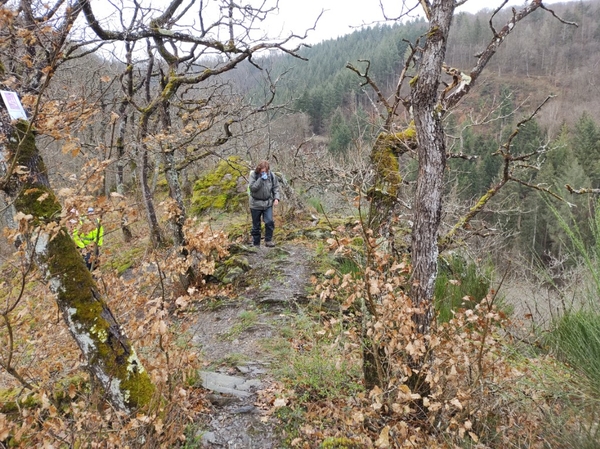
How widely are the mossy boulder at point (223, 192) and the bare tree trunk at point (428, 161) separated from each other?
917 cm

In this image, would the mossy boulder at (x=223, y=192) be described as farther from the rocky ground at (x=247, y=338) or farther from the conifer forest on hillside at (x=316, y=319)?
the conifer forest on hillside at (x=316, y=319)

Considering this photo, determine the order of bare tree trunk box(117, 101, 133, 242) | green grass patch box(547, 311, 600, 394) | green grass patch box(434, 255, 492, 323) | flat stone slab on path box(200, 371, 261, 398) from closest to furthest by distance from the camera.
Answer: green grass patch box(547, 311, 600, 394), flat stone slab on path box(200, 371, 261, 398), green grass patch box(434, 255, 492, 323), bare tree trunk box(117, 101, 133, 242)

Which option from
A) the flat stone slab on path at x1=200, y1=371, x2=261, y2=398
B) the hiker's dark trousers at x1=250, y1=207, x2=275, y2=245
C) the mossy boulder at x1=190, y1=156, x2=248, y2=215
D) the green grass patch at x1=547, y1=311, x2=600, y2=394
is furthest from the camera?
Answer: the mossy boulder at x1=190, y1=156, x2=248, y2=215

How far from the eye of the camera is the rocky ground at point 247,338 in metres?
3.33

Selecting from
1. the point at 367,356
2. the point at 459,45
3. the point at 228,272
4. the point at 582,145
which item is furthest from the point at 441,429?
the point at 459,45

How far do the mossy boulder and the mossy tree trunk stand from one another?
879 centimetres

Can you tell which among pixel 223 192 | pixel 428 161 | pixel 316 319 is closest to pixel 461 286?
pixel 316 319

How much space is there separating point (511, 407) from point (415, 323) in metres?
0.95

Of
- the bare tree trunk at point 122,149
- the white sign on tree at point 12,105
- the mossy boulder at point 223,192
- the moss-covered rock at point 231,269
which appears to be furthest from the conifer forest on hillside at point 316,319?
the mossy boulder at point 223,192

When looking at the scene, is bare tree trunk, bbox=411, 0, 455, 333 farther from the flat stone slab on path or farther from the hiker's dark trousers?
the hiker's dark trousers

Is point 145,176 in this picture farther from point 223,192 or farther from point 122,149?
point 223,192

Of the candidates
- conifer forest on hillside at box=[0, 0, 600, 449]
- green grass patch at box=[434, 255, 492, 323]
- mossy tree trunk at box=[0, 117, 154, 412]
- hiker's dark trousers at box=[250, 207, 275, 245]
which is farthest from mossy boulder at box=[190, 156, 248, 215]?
mossy tree trunk at box=[0, 117, 154, 412]

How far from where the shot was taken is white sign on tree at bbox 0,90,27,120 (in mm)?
2525

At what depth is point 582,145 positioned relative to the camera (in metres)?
35.8
